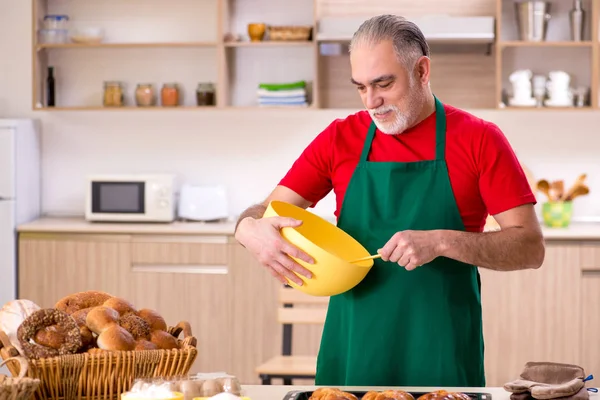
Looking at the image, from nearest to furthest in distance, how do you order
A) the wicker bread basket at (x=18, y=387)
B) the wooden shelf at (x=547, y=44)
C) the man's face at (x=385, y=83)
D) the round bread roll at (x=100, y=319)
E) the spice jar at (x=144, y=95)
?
the wicker bread basket at (x=18, y=387) → the round bread roll at (x=100, y=319) → the man's face at (x=385, y=83) → the wooden shelf at (x=547, y=44) → the spice jar at (x=144, y=95)

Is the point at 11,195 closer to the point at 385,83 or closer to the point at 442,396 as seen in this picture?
the point at 385,83

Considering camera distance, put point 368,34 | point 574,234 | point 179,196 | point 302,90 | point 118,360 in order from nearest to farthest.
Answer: point 118,360 < point 368,34 < point 574,234 < point 302,90 < point 179,196

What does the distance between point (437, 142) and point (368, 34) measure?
11.8 inches

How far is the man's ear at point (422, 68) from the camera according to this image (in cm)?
204

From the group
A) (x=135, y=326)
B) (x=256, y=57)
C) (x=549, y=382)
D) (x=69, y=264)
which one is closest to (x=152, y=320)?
(x=135, y=326)

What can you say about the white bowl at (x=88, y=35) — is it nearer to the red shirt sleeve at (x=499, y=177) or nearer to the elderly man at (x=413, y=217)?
the elderly man at (x=413, y=217)

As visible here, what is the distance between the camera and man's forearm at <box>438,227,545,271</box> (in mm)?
1899

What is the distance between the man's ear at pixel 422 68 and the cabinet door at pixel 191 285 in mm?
2429

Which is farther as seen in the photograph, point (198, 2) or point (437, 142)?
point (198, 2)

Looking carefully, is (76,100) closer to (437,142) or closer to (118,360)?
(437,142)

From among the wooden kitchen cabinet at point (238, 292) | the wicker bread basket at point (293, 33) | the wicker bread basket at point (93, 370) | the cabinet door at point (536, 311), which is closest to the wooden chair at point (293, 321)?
the wooden kitchen cabinet at point (238, 292)

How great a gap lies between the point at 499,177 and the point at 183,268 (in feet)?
8.66

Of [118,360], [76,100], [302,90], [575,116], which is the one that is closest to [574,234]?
[575,116]

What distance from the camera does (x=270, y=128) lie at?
4.86m
